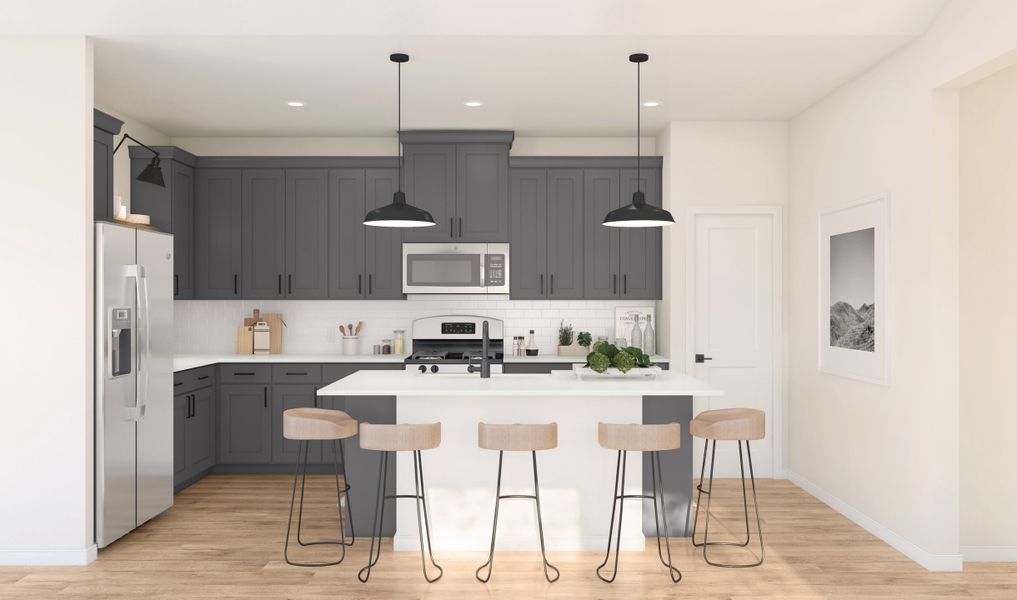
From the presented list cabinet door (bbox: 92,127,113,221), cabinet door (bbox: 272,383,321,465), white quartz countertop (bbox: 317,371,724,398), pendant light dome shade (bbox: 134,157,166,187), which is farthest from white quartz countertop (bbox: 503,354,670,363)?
cabinet door (bbox: 92,127,113,221)

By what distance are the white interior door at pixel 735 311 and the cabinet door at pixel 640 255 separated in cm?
37

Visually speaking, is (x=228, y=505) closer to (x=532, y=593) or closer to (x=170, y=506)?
(x=170, y=506)

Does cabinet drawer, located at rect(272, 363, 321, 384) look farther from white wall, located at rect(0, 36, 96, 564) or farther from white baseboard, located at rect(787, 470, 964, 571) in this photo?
white baseboard, located at rect(787, 470, 964, 571)

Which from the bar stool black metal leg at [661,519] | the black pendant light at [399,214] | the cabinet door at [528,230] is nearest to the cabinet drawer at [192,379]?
the black pendant light at [399,214]

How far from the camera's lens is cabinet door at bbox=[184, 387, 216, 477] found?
5.40 m

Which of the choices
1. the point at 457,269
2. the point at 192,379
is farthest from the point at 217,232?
the point at 457,269

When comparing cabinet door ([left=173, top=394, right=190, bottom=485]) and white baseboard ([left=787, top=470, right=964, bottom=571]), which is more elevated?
cabinet door ([left=173, top=394, right=190, bottom=485])

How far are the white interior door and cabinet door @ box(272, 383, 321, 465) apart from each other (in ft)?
10.4

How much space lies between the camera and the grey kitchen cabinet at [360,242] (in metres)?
6.14

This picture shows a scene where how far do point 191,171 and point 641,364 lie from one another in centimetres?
421

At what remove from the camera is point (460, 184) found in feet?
19.8

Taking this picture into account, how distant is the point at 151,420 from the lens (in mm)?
4328

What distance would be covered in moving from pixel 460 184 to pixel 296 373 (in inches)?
82.6

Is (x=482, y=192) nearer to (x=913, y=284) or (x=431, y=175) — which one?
(x=431, y=175)
